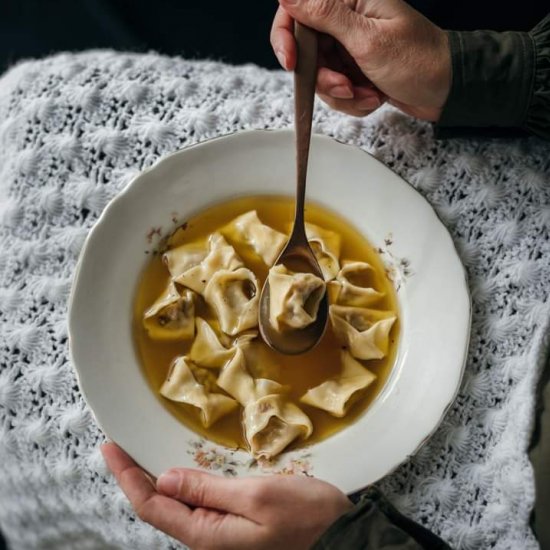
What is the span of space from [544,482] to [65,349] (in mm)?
867

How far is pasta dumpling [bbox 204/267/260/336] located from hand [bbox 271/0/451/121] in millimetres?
381

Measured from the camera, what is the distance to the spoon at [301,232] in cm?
129

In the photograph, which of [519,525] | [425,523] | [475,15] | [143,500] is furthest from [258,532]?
[475,15]

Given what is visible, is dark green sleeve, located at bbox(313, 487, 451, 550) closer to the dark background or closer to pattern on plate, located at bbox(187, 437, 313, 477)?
pattern on plate, located at bbox(187, 437, 313, 477)

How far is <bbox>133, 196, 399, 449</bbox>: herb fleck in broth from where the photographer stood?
1.37 m

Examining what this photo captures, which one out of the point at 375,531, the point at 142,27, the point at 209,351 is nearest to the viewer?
the point at 375,531

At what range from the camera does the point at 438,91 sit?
1.36m

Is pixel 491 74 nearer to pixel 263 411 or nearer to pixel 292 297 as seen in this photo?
pixel 292 297

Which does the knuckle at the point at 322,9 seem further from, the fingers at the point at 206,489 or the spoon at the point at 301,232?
the fingers at the point at 206,489

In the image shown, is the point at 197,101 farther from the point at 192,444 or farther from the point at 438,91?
the point at 192,444

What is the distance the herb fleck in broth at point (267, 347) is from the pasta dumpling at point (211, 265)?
20 mm

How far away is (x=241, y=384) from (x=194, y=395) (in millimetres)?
91

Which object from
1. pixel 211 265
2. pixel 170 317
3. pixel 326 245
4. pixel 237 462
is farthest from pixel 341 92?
pixel 237 462

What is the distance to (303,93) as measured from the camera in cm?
129
